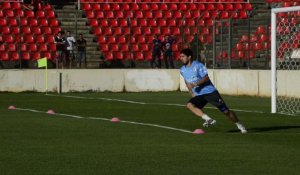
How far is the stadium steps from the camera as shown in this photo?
42625 mm

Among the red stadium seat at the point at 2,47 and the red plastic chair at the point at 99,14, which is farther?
the red plastic chair at the point at 99,14

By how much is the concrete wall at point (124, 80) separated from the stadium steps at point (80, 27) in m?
4.78

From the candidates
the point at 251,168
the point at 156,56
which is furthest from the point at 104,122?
the point at 156,56

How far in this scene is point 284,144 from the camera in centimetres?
1572

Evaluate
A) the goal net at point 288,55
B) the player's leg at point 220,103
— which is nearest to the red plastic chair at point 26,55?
the goal net at point 288,55

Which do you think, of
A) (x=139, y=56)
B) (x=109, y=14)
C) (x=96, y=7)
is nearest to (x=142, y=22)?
(x=109, y=14)

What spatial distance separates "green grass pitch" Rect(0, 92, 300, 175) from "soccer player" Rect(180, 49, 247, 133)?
520 mm

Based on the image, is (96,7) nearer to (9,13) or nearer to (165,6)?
(165,6)

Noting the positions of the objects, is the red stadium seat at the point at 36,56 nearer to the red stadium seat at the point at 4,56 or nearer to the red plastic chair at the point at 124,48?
the red stadium seat at the point at 4,56

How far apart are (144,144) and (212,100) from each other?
2.82 metres

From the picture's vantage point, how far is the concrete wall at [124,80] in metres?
33.8

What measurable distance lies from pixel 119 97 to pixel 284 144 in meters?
17.0

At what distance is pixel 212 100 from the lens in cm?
1802

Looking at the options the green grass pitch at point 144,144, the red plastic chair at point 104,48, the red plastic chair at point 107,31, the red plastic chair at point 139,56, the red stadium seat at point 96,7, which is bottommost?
the green grass pitch at point 144,144
